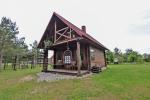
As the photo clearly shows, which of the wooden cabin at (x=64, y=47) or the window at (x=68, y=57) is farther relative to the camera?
the window at (x=68, y=57)

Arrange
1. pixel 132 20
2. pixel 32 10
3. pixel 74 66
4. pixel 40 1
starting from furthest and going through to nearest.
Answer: pixel 132 20
pixel 32 10
pixel 40 1
pixel 74 66

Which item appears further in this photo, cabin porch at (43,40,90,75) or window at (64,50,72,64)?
window at (64,50,72,64)

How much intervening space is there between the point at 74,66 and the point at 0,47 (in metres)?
13.9

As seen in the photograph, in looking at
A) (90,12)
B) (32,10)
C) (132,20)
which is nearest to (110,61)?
(132,20)

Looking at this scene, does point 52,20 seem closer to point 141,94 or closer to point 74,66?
point 74,66

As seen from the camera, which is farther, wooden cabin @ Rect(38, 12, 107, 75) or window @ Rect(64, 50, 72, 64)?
window @ Rect(64, 50, 72, 64)

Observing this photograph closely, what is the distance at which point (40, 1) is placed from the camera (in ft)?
62.9

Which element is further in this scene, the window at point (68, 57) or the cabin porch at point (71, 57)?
the window at point (68, 57)

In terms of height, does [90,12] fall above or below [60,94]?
above

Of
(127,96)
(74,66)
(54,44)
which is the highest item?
(54,44)

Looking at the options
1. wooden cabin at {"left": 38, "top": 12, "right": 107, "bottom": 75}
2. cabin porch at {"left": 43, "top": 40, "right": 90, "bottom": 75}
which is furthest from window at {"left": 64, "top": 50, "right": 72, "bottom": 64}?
cabin porch at {"left": 43, "top": 40, "right": 90, "bottom": 75}

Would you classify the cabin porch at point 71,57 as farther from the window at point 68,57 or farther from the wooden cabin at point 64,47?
the window at point 68,57

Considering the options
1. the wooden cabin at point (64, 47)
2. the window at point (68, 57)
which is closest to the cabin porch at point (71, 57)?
the wooden cabin at point (64, 47)

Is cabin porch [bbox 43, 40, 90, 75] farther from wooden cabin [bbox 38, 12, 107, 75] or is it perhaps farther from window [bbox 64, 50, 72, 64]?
window [bbox 64, 50, 72, 64]
